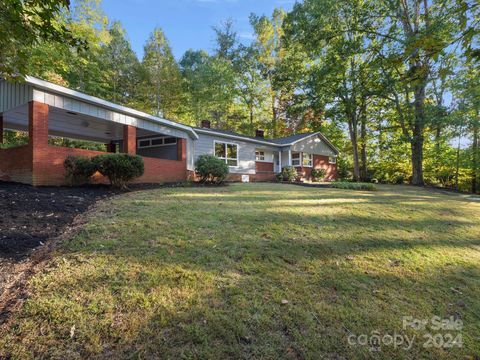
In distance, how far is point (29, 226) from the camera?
427 centimetres

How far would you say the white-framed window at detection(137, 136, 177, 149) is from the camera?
47.2 ft

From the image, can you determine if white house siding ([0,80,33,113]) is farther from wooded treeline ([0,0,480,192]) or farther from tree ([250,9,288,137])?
tree ([250,9,288,137])

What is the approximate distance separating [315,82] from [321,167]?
7.76 meters

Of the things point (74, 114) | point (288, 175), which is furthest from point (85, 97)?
point (288, 175)

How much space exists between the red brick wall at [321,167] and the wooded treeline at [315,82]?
8.10 ft

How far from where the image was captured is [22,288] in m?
2.62

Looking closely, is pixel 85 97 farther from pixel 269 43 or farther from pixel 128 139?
pixel 269 43

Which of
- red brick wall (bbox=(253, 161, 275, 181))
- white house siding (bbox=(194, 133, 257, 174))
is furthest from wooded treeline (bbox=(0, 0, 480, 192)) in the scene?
white house siding (bbox=(194, 133, 257, 174))

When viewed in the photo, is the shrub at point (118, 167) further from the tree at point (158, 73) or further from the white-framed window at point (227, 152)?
the tree at point (158, 73)

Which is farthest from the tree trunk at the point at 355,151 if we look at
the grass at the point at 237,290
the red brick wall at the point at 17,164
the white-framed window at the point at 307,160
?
the red brick wall at the point at 17,164

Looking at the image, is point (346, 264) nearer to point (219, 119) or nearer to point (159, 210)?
point (159, 210)

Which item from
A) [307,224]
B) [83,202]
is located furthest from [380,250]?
[83,202]

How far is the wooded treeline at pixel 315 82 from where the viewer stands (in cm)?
1712

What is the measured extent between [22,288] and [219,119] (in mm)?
30644
